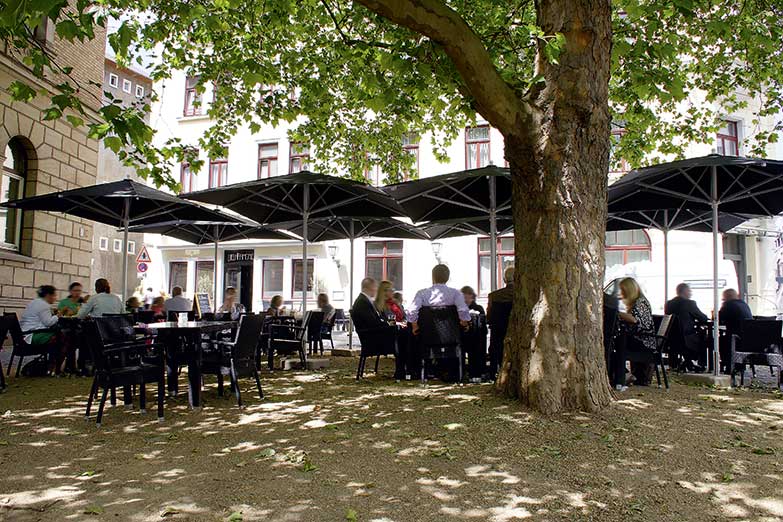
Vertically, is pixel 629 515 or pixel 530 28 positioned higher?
pixel 530 28

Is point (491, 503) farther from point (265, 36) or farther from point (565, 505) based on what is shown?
point (265, 36)

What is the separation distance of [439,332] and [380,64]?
3.53 meters

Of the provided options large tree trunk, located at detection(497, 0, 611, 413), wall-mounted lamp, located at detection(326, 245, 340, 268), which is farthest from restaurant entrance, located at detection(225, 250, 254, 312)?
large tree trunk, located at detection(497, 0, 611, 413)

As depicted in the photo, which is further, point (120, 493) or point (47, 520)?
point (120, 493)

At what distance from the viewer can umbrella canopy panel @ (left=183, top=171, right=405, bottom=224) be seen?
9219 millimetres

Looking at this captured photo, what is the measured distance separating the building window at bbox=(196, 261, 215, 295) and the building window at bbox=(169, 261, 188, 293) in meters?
0.64

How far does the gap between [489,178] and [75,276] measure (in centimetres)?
1056

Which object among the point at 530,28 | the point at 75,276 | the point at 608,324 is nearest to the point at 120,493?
the point at 530,28

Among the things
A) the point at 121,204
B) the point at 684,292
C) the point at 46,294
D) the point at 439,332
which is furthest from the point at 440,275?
the point at 121,204

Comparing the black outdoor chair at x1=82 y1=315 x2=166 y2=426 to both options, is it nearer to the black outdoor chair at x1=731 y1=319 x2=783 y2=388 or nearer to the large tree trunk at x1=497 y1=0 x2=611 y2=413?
the large tree trunk at x1=497 y1=0 x2=611 y2=413

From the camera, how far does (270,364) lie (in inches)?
375

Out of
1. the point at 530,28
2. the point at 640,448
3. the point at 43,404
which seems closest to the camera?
the point at 640,448

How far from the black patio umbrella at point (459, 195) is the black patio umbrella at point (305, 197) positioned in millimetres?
406

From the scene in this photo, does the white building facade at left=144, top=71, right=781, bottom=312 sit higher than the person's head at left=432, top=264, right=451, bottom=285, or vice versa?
the white building facade at left=144, top=71, right=781, bottom=312
